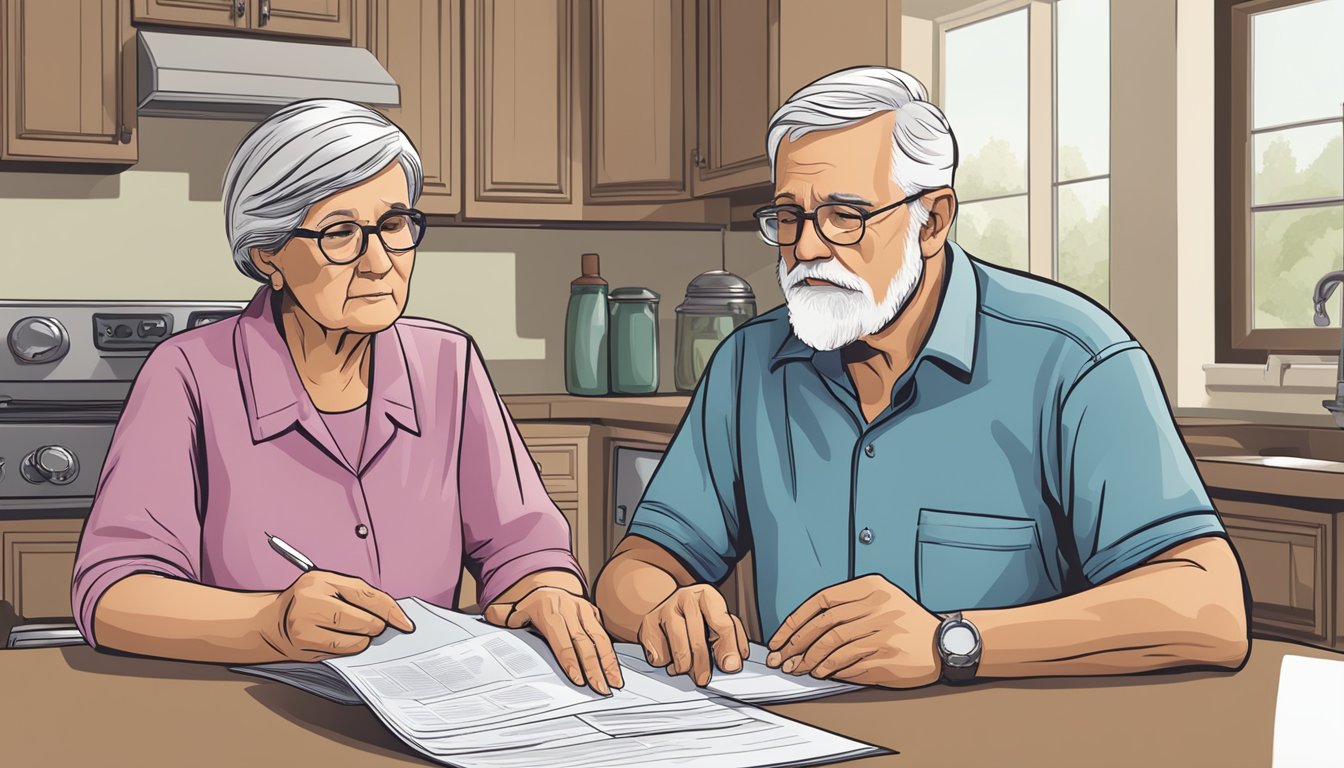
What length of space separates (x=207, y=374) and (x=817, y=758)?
3.18 ft

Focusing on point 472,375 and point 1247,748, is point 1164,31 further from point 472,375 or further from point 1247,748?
point 1247,748

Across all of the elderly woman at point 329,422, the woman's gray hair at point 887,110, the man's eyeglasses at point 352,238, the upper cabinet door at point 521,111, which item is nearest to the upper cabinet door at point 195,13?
the upper cabinet door at point 521,111

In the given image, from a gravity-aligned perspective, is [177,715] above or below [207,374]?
below

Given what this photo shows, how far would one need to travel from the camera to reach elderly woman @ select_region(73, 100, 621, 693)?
141 centimetres

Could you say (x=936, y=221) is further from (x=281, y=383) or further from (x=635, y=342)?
(x=635, y=342)

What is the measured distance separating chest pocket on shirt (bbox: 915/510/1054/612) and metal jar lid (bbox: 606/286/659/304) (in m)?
2.07

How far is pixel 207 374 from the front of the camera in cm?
146

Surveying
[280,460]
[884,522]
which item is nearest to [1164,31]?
[884,522]

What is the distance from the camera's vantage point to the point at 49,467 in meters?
2.71

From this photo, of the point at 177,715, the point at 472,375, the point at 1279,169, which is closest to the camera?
the point at 177,715

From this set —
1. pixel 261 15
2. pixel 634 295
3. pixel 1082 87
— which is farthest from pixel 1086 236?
pixel 261 15

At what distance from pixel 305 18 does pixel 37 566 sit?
1460 millimetres

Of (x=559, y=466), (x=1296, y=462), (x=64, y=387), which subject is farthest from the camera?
(x=559, y=466)

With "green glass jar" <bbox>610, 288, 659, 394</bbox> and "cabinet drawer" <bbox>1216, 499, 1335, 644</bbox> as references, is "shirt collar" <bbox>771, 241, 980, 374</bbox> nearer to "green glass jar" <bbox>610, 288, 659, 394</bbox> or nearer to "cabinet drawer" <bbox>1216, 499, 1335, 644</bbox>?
"cabinet drawer" <bbox>1216, 499, 1335, 644</bbox>
